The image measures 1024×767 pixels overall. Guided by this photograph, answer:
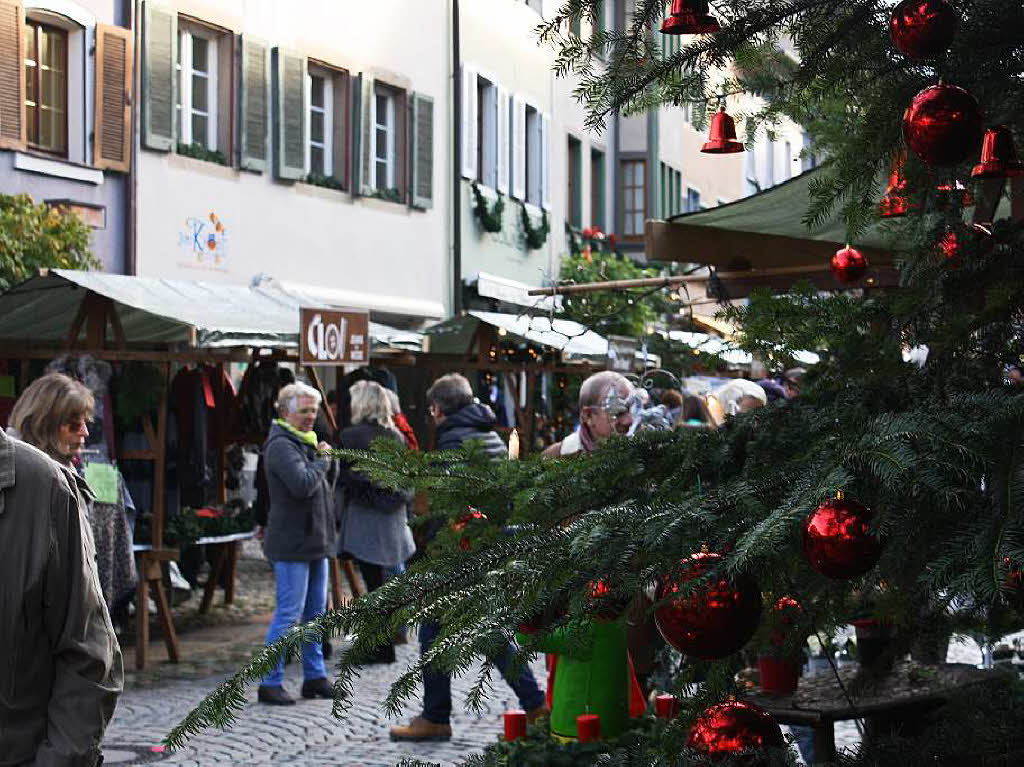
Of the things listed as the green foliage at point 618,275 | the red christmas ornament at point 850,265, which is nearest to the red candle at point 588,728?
the red christmas ornament at point 850,265

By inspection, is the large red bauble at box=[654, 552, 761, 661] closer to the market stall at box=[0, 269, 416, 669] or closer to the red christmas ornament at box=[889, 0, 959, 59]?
the red christmas ornament at box=[889, 0, 959, 59]

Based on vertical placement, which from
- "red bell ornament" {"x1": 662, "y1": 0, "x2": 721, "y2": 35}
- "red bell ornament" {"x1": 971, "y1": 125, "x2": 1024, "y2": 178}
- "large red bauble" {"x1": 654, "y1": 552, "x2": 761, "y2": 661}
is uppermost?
"red bell ornament" {"x1": 662, "y1": 0, "x2": 721, "y2": 35}

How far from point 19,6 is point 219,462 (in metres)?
4.30

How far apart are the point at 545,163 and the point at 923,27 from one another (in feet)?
75.6

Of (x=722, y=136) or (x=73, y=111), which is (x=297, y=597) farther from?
(x=73, y=111)

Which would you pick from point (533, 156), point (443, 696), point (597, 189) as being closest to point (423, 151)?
point (533, 156)

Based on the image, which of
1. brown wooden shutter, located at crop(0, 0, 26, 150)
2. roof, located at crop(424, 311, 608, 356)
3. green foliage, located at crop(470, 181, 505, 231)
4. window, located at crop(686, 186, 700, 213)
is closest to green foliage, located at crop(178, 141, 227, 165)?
brown wooden shutter, located at crop(0, 0, 26, 150)

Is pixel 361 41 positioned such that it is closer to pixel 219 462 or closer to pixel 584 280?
pixel 584 280

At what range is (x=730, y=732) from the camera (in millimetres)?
2598

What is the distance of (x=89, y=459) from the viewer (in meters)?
10.1

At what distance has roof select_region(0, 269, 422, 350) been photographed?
1085cm

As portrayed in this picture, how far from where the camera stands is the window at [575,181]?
27781 millimetres

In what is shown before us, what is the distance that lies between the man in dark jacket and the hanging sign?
2072 millimetres

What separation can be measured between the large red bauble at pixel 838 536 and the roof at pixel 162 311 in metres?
8.78
